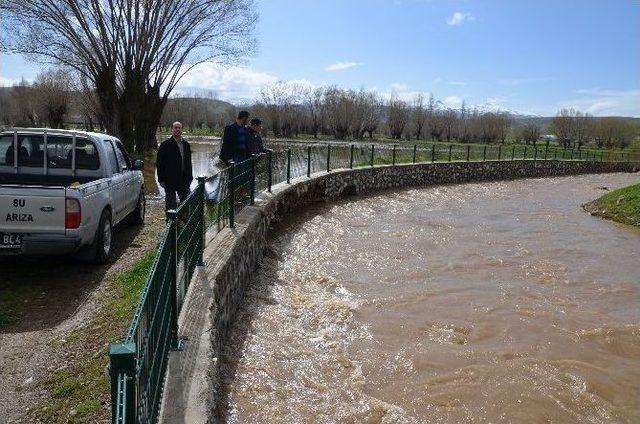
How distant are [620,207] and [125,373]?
679 inches

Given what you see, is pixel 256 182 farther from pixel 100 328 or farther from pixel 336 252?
pixel 100 328

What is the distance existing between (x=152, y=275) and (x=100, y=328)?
2.53 m

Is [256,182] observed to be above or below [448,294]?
above

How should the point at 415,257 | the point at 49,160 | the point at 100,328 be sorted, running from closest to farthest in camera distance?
1. the point at 100,328
2. the point at 49,160
3. the point at 415,257

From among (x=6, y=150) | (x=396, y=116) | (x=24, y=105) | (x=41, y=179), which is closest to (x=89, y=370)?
(x=41, y=179)

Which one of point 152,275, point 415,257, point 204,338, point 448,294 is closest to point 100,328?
point 204,338

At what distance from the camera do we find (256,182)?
36.0ft

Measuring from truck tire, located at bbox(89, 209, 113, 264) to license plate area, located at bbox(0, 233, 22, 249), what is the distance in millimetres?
859

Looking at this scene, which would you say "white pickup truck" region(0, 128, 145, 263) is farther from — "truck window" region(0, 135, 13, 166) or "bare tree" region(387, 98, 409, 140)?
"bare tree" region(387, 98, 409, 140)

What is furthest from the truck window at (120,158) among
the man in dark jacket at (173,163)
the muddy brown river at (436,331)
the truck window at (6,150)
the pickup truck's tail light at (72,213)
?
the muddy brown river at (436,331)

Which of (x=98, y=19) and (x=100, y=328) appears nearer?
(x=100, y=328)

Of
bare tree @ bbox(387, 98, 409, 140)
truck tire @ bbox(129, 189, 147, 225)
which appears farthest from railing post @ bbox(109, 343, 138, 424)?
bare tree @ bbox(387, 98, 409, 140)

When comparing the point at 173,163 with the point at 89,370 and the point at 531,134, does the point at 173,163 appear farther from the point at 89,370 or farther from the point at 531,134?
the point at 531,134

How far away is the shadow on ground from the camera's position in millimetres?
5280
